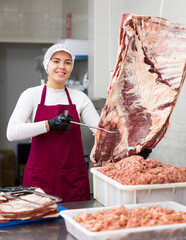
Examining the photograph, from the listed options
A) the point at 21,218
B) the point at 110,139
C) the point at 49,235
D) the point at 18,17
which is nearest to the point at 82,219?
the point at 49,235

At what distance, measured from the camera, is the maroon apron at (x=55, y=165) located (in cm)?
277

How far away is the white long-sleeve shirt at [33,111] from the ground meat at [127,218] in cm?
→ 105

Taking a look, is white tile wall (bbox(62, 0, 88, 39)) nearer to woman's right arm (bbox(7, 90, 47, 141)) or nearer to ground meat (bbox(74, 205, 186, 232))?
woman's right arm (bbox(7, 90, 47, 141))

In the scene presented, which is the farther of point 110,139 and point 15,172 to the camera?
point 15,172

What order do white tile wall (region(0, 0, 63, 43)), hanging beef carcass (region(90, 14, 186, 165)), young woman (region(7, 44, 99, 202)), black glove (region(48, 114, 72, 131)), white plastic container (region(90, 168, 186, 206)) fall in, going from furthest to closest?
white tile wall (region(0, 0, 63, 43))
young woman (region(7, 44, 99, 202))
black glove (region(48, 114, 72, 131))
hanging beef carcass (region(90, 14, 186, 165))
white plastic container (region(90, 168, 186, 206))

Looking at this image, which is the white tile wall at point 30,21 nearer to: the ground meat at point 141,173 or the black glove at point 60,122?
the black glove at point 60,122

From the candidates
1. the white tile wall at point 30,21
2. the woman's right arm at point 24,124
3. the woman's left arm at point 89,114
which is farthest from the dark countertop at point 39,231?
the white tile wall at point 30,21

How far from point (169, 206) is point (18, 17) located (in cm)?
486

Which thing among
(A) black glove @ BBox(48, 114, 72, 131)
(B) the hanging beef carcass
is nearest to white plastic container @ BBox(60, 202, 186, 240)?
(B) the hanging beef carcass

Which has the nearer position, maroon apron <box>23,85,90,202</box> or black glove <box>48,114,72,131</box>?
black glove <box>48,114,72,131</box>

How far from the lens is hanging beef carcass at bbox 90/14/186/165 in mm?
2209

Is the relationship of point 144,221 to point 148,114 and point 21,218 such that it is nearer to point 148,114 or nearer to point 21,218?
point 21,218

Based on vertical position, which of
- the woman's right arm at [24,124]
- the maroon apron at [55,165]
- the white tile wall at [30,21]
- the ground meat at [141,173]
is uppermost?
the white tile wall at [30,21]

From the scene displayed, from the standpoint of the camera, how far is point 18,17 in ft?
19.9
